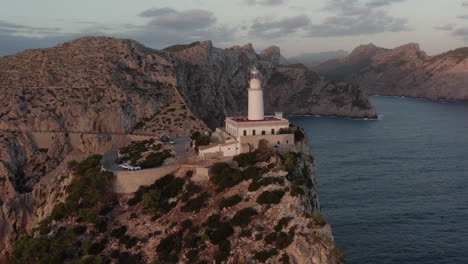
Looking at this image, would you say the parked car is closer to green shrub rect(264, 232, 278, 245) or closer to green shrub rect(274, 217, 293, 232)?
green shrub rect(274, 217, 293, 232)

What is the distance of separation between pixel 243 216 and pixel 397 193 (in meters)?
47.3

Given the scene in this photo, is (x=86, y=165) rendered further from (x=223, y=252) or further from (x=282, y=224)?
(x=282, y=224)

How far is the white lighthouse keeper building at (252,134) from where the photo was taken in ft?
166

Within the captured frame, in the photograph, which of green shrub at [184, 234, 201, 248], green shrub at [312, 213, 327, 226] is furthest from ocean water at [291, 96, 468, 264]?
green shrub at [184, 234, 201, 248]

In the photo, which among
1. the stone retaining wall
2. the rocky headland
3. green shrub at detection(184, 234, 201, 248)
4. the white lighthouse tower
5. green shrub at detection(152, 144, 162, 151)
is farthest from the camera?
the rocky headland

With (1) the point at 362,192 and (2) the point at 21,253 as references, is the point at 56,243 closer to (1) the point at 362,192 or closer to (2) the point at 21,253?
(2) the point at 21,253

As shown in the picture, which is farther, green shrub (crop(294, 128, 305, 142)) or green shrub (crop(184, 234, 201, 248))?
green shrub (crop(294, 128, 305, 142))

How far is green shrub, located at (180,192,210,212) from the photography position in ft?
134

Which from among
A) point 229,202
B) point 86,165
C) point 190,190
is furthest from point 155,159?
point 229,202

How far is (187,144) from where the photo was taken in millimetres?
62188

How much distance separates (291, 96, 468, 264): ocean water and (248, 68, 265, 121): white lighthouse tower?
20514 mm

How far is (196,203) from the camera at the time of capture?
41.2m

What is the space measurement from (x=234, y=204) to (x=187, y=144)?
77.7 ft

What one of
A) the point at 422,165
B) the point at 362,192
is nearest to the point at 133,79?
Answer: the point at 362,192
